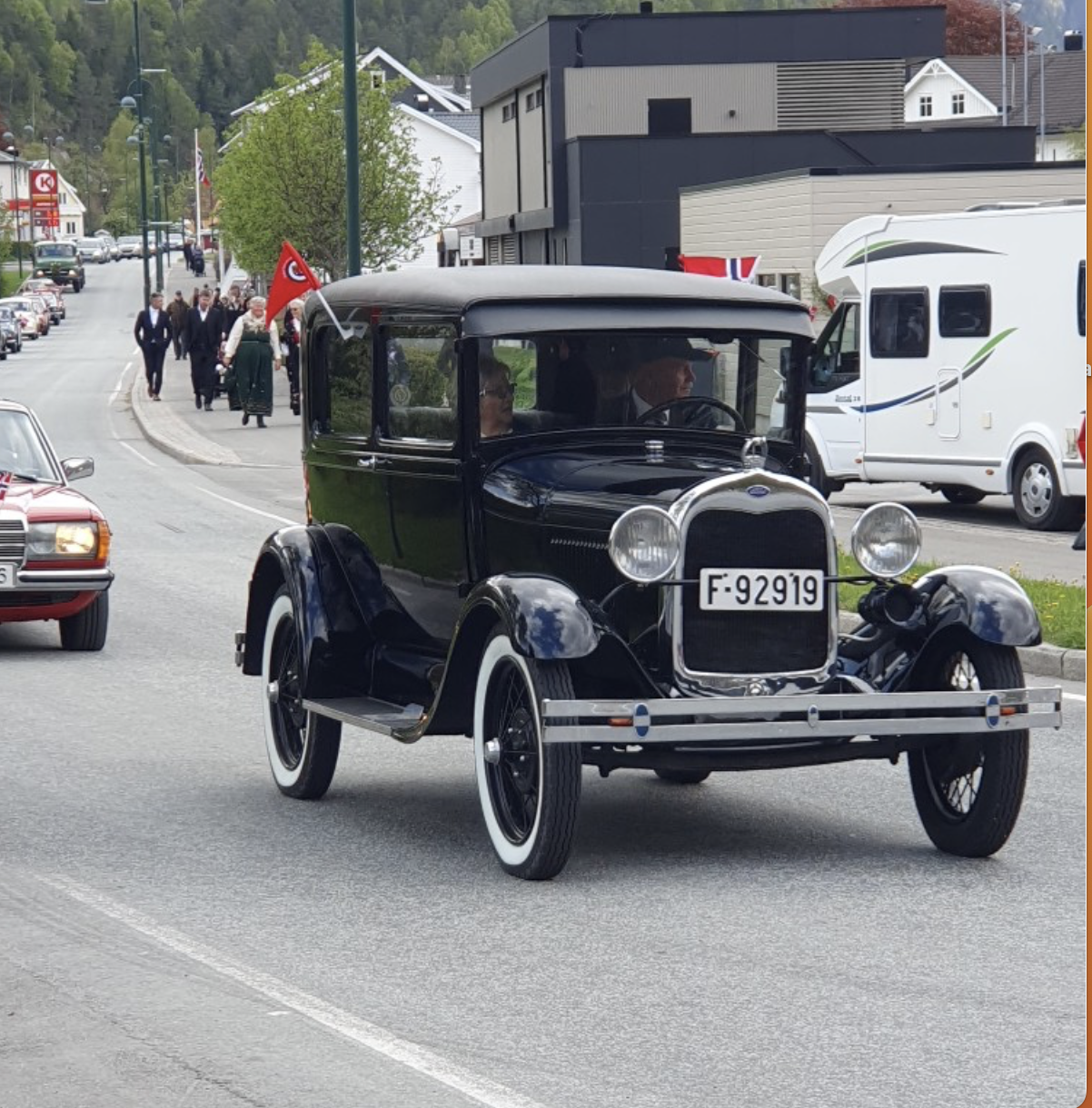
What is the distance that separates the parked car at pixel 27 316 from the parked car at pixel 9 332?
509cm

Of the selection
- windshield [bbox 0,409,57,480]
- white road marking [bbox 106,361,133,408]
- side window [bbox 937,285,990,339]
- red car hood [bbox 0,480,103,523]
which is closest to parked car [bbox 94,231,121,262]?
white road marking [bbox 106,361,133,408]

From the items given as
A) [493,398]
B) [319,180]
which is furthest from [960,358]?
[319,180]

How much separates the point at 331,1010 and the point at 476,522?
2819mm

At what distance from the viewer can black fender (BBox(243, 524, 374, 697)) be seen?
8.98 meters

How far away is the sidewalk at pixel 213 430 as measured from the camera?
104 feet

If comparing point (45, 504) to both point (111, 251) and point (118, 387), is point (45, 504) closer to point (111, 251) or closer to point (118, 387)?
point (118, 387)

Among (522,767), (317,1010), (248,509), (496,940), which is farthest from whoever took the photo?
(248,509)

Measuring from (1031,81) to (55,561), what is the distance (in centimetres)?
10936

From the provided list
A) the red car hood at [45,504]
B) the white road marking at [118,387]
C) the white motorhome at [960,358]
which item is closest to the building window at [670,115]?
the white road marking at [118,387]

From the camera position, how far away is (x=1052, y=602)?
1402cm

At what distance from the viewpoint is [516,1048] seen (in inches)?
219

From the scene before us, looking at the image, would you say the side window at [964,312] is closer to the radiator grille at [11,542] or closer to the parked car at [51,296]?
the radiator grille at [11,542]

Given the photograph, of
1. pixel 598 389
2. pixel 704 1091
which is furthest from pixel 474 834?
pixel 704 1091

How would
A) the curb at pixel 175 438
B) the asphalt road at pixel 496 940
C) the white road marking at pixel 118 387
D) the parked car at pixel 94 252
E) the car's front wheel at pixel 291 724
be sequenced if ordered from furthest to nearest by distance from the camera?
the parked car at pixel 94 252 < the white road marking at pixel 118 387 < the curb at pixel 175 438 < the car's front wheel at pixel 291 724 < the asphalt road at pixel 496 940
